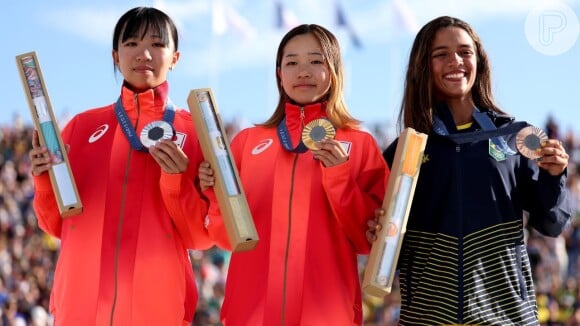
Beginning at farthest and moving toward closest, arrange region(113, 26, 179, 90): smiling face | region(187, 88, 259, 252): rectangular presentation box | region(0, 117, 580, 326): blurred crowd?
1. region(0, 117, 580, 326): blurred crowd
2. region(113, 26, 179, 90): smiling face
3. region(187, 88, 259, 252): rectangular presentation box

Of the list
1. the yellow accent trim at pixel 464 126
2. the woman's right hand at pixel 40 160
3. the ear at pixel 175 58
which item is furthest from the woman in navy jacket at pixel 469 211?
the woman's right hand at pixel 40 160

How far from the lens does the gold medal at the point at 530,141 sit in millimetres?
4461

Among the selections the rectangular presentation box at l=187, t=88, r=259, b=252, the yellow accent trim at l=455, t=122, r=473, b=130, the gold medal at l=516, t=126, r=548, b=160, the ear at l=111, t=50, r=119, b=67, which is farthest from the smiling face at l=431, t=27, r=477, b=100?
the ear at l=111, t=50, r=119, b=67

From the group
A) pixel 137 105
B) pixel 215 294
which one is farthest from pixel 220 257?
pixel 137 105

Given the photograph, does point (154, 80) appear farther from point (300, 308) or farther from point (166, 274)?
point (300, 308)

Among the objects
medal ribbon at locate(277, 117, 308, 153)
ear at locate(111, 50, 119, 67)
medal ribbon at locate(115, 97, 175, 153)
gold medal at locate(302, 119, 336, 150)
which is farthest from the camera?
ear at locate(111, 50, 119, 67)

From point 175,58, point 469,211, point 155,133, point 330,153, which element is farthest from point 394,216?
point 175,58

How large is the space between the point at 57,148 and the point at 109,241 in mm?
518

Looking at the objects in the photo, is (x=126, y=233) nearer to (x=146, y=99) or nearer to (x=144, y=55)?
(x=146, y=99)

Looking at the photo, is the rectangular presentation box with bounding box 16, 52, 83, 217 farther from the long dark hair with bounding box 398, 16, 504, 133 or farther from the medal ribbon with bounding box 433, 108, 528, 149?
the medal ribbon with bounding box 433, 108, 528, 149

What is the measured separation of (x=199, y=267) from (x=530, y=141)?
15733mm

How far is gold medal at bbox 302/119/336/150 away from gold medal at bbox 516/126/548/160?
0.82 m

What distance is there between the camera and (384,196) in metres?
4.58

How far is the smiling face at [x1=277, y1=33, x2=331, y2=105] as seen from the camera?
16.3 feet
